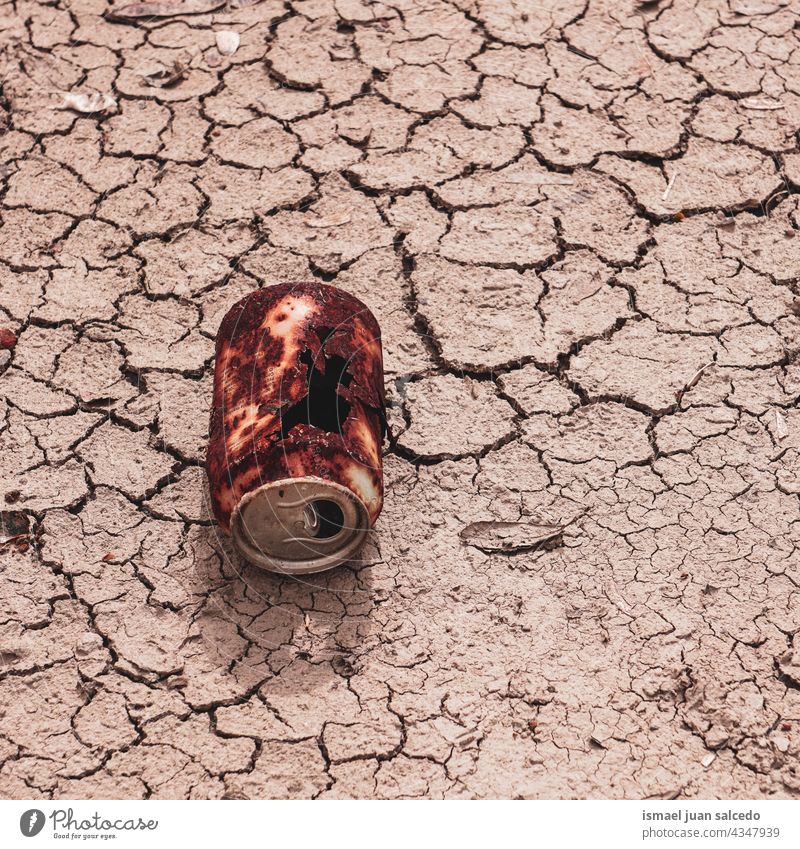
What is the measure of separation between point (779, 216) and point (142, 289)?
2.41 metres

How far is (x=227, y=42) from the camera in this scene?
5004 millimetres

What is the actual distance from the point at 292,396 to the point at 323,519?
0.38m

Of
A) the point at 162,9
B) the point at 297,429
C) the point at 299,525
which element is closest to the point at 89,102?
the point at 162,9

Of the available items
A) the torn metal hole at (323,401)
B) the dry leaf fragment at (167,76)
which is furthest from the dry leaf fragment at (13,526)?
the dry leaf fragment at (167,76)

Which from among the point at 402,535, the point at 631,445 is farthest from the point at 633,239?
the point at 402,535

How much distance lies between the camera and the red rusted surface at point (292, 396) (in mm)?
3252

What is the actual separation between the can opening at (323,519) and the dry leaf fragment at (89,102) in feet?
7.38

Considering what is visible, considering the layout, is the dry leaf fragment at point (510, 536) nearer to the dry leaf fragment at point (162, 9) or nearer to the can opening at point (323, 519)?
the can opening at point (323, 519)

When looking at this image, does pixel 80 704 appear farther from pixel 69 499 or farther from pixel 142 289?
pixel 142 289

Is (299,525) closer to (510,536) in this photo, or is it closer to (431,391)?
(510,536)

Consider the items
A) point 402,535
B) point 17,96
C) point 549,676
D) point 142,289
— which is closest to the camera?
point 549,676

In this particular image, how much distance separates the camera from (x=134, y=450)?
3.86 metres

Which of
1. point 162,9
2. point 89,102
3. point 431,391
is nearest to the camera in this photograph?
point 431,391

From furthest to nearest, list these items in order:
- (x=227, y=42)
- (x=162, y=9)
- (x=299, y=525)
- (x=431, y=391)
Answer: (x=162, y=9) < (x=227, y=42) < (x=431, y=391) < (x=299, y=525)
